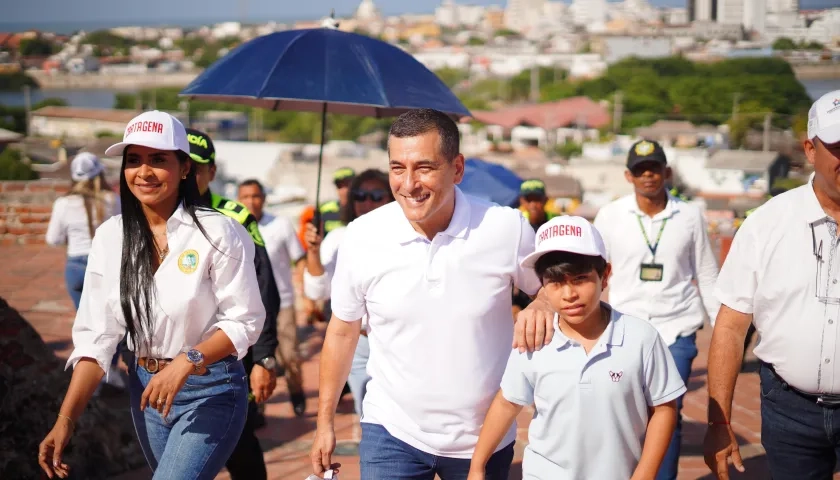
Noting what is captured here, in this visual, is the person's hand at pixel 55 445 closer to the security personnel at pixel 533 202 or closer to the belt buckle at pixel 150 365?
the belt buckle at pixel 150 365

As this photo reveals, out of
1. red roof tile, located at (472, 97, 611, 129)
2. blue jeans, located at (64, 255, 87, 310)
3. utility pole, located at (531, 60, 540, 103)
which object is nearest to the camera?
blue jeans, located at (64, 255, 87, 310)

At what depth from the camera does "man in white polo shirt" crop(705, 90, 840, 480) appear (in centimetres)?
240

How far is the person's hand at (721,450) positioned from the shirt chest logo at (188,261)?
5.12 feet

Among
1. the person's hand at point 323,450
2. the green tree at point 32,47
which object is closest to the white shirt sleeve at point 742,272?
the person's hand at point 323,450

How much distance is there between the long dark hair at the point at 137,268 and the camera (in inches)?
101

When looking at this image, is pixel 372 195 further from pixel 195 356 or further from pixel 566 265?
pixel 566 265

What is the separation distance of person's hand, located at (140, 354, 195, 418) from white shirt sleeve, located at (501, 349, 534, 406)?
2.86ft

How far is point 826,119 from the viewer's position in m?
2.36

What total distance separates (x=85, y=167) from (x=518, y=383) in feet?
14.8

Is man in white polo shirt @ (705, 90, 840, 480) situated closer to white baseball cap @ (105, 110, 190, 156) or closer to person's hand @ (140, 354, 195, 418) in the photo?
person's hand @ (140, 354, 195, 418)

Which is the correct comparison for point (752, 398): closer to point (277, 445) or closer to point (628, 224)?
point (628, 224)

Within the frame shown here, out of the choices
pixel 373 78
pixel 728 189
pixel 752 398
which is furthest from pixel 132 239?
pixel 728 189

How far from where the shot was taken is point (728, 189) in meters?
56.9

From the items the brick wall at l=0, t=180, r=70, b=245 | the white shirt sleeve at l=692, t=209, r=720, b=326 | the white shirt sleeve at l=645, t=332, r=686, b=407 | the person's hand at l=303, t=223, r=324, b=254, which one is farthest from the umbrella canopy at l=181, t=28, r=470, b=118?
the brick wall at l=0, t=180, r=70, b=245
